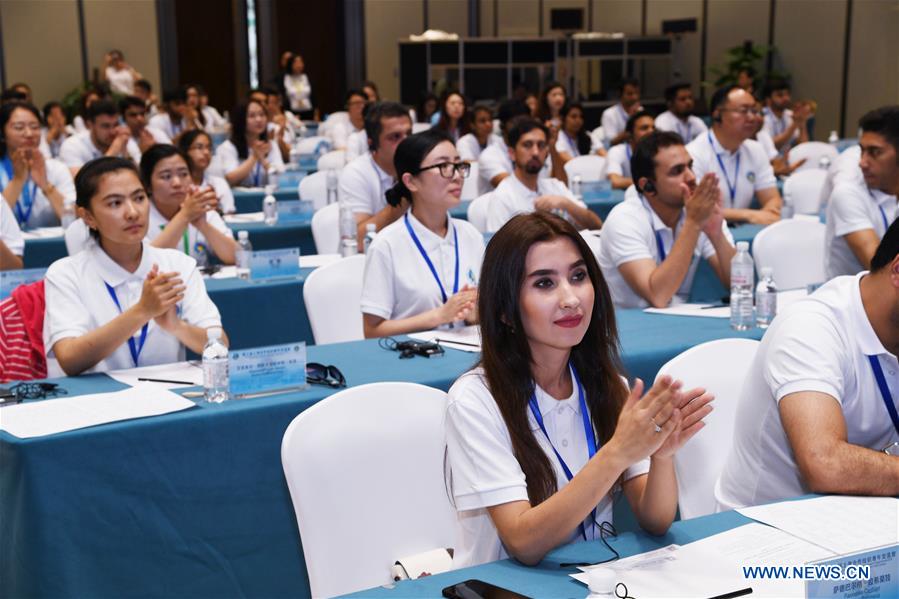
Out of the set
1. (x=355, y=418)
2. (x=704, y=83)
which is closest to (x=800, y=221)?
(x=355, y=418)

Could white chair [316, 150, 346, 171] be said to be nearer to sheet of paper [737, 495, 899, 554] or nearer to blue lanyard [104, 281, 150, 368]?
blue lanyard [104, 281, 150, 368]

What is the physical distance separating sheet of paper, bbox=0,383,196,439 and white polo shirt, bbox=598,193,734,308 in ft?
6.38

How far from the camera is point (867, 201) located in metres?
4.25

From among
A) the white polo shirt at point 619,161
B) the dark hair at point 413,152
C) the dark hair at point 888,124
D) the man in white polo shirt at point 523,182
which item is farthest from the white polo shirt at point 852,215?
the white polo shirt at point 619,161

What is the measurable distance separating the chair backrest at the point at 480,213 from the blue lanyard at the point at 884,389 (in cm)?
381

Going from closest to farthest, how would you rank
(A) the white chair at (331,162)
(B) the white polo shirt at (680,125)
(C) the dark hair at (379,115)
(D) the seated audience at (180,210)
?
(D) the seated audience at (180,210), (C) the dark hair at (379,115), (A) the white chair at (331,162), (B) the white polo shirt at (680,125)

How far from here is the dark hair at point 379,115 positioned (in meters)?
5.48

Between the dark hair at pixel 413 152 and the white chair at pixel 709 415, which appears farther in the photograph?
the dark hair at pixel 413 152

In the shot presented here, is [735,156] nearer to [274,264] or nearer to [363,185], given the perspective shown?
[363,185]

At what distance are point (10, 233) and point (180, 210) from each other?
124cm

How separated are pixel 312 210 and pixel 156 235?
1.75m

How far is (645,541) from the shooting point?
6.12 feet

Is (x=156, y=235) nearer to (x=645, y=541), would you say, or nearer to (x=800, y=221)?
(x=800, y=221)

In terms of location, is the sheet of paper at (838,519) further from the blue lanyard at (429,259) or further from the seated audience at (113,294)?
the blue lanyard at (429,259)
